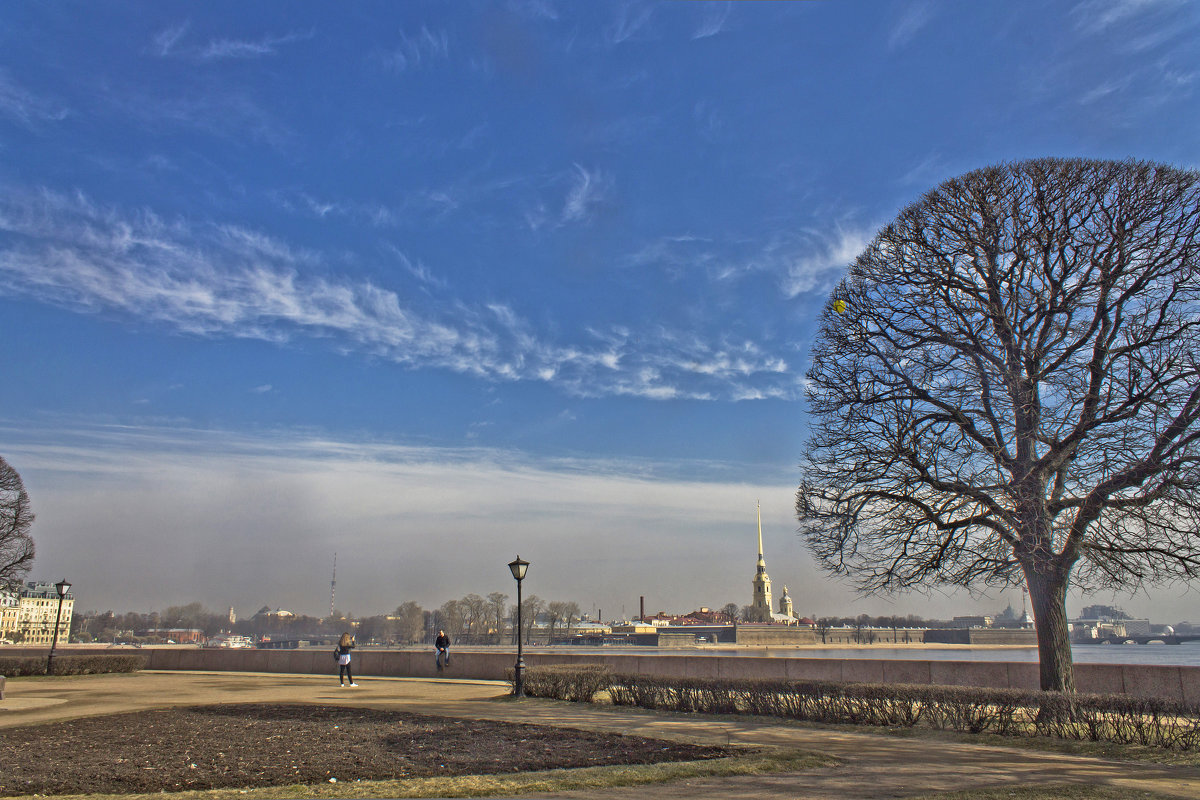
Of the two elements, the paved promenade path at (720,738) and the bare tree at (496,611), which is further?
the bare tree at (496,611)

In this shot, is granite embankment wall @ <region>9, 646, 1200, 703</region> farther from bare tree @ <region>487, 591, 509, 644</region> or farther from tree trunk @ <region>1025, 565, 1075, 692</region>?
bare tree @ <region>487, 591, 509, 644</region>

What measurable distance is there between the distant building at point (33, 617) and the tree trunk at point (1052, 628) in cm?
14108

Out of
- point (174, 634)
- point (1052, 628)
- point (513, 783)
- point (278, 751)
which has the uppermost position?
point (1052, 628)

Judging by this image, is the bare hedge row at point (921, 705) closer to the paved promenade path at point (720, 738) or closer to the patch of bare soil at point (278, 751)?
the paved promenade path at point (720, 738)

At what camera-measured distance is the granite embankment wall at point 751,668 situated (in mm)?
18578

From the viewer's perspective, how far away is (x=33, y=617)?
149m

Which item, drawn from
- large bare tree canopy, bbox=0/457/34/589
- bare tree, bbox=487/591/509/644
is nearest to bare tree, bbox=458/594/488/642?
bare tree, bbox=487/591/509/644

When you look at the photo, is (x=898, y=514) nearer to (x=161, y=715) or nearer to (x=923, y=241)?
(x=923, y=241)

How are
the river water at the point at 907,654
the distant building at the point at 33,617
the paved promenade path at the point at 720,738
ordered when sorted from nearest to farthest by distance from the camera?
1. the paved promenade path at the point at 720,738
2. the river water at the point at 907,654
3. the distant building at the point at 33,617

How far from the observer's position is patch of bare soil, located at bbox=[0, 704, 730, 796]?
909 cm

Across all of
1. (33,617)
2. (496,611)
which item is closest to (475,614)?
(496,611)

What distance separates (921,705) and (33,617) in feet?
601

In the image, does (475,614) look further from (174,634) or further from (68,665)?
(68,665)

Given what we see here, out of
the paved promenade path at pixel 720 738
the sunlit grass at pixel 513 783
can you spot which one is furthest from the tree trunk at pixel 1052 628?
the sunlit grass at pixel 513 783
